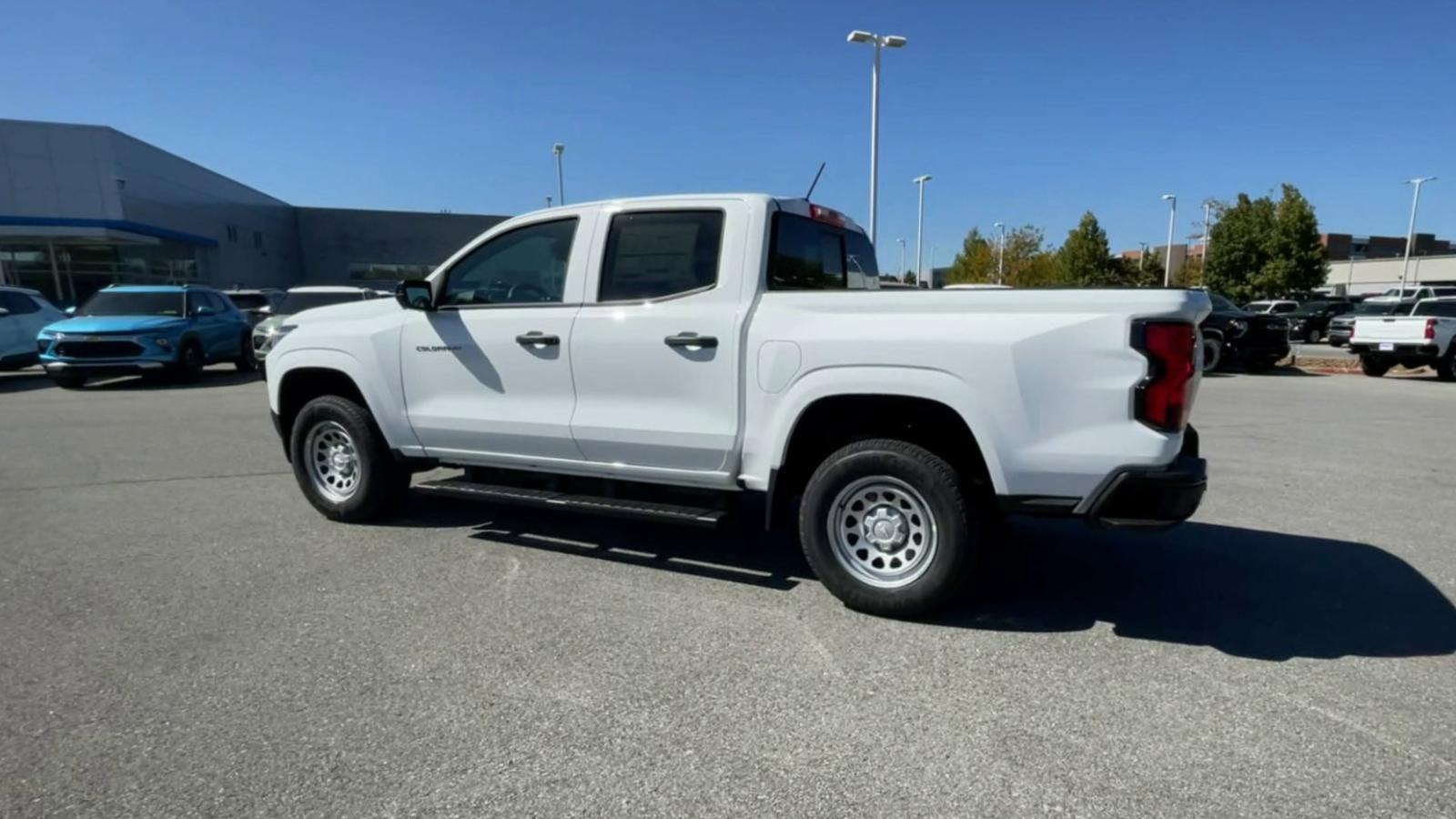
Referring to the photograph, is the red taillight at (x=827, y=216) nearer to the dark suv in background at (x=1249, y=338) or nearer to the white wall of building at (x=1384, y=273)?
the dark suv in background at (x=1249, y=338)

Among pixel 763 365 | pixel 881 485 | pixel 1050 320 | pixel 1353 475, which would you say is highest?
pixel 1050 320

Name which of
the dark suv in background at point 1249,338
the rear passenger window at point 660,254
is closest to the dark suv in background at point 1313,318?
the dark suv in background at point 1249,338

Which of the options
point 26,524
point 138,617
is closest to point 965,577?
point 138,617

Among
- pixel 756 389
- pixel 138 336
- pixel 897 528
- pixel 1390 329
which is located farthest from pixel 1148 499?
pixel 1390 329

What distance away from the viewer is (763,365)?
3.87 metres

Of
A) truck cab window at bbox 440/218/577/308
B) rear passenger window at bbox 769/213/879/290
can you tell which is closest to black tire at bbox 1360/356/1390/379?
rear passenger window at bbox 769/213/879/290

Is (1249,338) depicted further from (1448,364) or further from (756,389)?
(756,389)

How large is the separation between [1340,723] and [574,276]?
12.9 ft

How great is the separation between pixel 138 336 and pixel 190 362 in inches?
41.3

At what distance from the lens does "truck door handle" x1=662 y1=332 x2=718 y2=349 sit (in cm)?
398

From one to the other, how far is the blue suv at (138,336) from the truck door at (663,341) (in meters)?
12.8

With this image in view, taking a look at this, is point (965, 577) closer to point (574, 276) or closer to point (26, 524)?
point (574, 276)

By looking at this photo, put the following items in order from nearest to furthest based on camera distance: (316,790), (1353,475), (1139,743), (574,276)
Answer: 1. (316,790)
2. (1139,743)
3. (574,276)
4. (1353,475)

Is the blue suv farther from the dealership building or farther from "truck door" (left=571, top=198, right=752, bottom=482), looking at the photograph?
the dealership building
